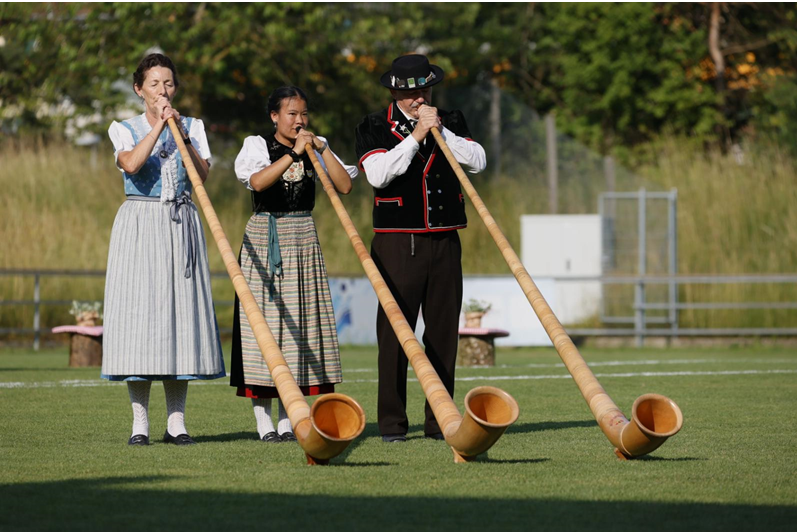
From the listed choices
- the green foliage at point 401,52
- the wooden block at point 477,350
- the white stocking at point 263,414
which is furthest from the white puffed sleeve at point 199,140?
the green foliage at point 401,52

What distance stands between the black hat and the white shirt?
14 centimetres

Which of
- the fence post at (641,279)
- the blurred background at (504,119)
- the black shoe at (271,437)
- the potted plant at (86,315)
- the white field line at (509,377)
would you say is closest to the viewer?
the black shoe at (271,437)

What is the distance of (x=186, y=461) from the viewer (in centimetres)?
507

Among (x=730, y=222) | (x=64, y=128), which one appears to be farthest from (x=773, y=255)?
(x=64, y=128)

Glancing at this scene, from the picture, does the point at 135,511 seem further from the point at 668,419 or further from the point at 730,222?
the point at 730,222

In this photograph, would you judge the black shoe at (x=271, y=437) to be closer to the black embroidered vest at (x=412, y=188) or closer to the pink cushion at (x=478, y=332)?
the black embroidered vest at (x=412, y=188)

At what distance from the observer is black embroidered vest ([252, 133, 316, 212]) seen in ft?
19.2

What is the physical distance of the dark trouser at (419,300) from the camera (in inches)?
234

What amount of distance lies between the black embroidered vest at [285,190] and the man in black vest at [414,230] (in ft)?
0.87

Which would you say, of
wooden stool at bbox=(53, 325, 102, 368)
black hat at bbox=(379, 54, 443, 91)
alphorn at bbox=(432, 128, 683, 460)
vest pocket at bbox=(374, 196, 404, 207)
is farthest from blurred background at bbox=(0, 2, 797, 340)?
alphorn at bbox=(432, 128, 683, 460)

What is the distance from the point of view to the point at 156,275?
5.67m

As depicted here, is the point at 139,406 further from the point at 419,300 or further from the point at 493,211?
the point at 493,211

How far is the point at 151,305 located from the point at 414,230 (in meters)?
1.21

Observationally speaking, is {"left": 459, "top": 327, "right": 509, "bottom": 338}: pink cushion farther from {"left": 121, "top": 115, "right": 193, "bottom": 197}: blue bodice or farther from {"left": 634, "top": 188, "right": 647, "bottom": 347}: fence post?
{"left": 121, "top": 115, "right": 193, "bottom": 197}: blue bodice
